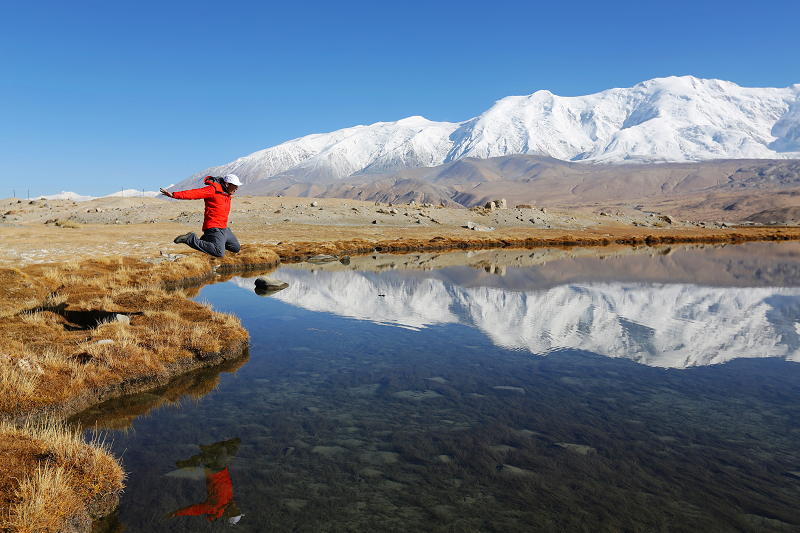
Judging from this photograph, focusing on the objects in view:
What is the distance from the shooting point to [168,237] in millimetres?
46375

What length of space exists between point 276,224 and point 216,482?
59.8 metres

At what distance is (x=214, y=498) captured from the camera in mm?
6887

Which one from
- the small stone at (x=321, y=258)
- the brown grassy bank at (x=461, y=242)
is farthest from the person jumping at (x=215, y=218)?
the brown grassy bank at (x=461, y=242)

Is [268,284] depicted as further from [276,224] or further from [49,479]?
[276,224]

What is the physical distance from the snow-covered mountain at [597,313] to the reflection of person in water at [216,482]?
372 inches

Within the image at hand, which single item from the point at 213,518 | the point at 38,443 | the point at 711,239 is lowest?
the point at 213,518

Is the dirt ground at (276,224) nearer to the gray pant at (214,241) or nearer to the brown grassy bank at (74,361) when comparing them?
the brown grassy bank at (74,361)

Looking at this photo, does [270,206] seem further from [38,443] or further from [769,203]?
[769,203]

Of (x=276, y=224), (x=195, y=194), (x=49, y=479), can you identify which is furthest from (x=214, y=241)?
(x=276, y=224)

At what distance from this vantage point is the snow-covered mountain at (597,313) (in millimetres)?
15195

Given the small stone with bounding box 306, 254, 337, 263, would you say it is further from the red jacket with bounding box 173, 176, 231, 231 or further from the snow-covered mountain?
the red jacket with bounding box 173, 176, 231, 231

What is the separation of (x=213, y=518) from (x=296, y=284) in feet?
69.6

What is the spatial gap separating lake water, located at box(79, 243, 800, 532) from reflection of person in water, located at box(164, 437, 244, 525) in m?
0.03

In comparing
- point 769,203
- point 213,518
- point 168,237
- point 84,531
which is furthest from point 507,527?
point 769,203
